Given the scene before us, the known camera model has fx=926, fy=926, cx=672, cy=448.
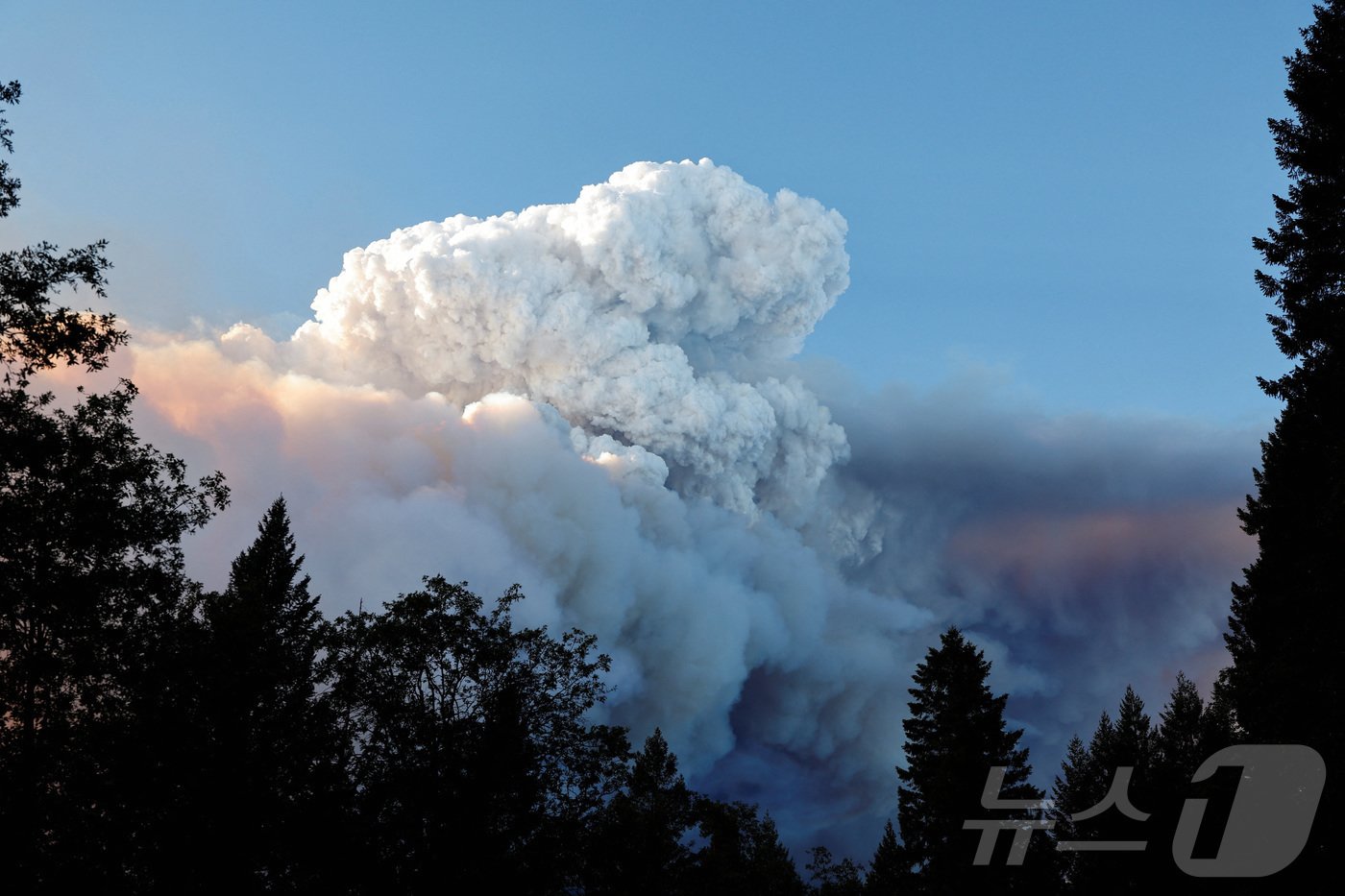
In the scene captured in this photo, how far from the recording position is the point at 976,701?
158 ft

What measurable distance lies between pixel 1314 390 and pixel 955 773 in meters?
29.8

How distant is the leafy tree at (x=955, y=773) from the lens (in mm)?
41219

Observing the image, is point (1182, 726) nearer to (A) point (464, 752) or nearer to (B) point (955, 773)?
(B) point (955, 773)

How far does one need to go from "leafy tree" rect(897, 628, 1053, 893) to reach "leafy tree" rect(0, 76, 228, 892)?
33.5 m

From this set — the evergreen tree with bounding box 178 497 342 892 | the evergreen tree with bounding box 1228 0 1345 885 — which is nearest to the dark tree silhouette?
the evergreen tree with bounding box 1228 0 1345 885

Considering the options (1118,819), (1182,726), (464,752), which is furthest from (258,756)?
(1182,726)

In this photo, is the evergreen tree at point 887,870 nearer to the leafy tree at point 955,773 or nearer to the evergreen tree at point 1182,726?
the leafy tree at point 955,773

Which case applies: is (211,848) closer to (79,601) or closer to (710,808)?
(79,601)

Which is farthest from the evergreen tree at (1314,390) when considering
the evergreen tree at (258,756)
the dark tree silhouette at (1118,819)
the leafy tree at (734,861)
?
the leafy tree at (734,861)

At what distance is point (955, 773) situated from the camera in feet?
141

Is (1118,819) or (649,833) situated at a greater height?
(1118,819)

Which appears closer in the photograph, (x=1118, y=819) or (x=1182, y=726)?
(x=1118, y=819)

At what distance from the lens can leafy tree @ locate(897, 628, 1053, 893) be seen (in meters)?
41.2

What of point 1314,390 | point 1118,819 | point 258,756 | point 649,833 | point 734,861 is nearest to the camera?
point 1314,390
